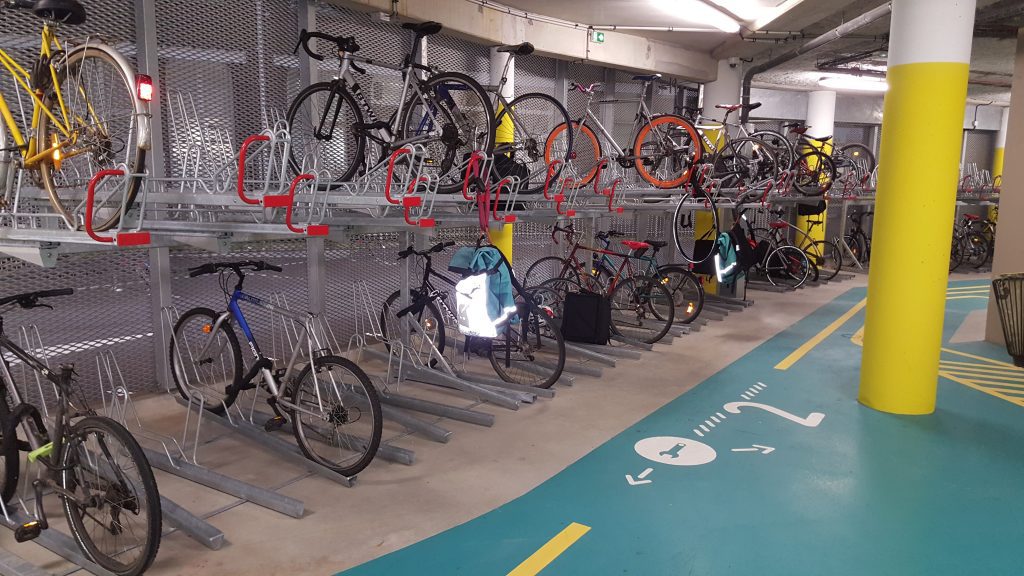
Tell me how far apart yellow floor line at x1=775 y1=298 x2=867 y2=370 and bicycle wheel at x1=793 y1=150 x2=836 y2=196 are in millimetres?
1813

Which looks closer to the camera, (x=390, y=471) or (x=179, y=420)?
(x=390, y=471)

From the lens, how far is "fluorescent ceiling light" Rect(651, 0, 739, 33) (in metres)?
7.20

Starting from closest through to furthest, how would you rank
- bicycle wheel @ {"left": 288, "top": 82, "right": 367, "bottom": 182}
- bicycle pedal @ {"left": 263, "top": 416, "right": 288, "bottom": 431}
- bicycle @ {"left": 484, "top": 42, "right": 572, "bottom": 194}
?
1. bicycle pedal @ {"left": 263, "top": 416, "right": 288, "bottom": 431}
2. bicycle wheel @ {"left": 288, "top": 82, "right": 367, "bottom": 182}
3. bicycle @ {"left": 484, "top": 42, "right": 572, "bottom": 194}

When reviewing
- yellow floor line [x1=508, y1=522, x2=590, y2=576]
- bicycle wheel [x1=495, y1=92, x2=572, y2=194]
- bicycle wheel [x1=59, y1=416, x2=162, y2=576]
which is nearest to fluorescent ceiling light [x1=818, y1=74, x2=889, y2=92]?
bicycle wheel [x1=495, y1=92, x2=572, y2=194]

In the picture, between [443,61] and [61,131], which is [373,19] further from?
[61,131]

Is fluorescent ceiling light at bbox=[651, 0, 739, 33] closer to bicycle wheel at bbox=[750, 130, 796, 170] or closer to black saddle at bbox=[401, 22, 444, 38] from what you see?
bicycle wheel at bbox=[750, 130, 796, 170]

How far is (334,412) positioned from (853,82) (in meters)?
12.8

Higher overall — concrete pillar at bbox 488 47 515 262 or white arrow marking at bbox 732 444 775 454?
concrete pillar at bbox 488 47 515 262

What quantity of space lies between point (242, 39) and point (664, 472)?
4748mm

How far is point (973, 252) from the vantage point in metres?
13.6

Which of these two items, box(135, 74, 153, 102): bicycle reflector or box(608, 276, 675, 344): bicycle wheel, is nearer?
box(135, 74, 153, 102): bicycle reflector

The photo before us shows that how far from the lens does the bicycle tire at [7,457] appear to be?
2.94 meters

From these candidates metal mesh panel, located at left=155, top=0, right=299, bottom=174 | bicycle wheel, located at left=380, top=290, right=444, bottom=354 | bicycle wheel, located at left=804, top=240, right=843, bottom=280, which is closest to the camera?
metal mesh panel, located at left=155, top=0, right=299, bottom=174

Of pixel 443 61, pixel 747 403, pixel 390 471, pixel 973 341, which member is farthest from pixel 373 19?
pixel 973 341
